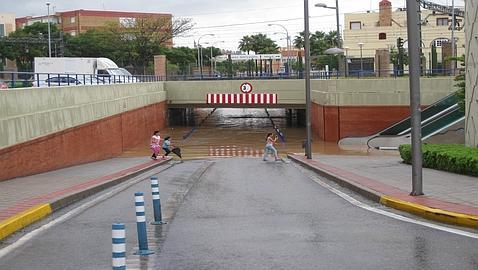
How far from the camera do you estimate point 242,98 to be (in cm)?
5569

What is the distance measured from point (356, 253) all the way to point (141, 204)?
113 inches

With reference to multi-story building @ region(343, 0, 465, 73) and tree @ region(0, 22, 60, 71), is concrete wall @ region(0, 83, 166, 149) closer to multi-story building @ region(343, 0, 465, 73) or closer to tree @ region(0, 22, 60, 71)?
tree @ region(0, 22, 60, 71)

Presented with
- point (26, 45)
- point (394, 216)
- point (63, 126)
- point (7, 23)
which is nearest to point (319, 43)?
point (26, 45)

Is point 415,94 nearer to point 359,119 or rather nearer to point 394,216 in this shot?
point 394,216

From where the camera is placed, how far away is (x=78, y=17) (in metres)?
114

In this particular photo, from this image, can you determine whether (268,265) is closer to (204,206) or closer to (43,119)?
(204,206)

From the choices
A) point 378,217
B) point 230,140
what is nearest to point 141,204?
point 378,217

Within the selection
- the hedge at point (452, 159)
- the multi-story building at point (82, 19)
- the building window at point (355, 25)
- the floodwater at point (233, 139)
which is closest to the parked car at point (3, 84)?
the hedge at point (452, 159)

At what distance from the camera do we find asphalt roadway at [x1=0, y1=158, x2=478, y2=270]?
26.2 ft

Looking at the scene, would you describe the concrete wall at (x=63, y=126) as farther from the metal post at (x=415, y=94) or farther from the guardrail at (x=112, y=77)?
the metal post at (x=415, y=94)

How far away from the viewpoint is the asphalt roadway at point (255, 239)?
315 inches

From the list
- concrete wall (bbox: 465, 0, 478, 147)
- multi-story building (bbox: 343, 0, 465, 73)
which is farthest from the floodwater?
multi-story building (bbox: 343, 0, 465, 73)

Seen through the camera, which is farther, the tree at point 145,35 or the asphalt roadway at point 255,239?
the tree at point 145,35

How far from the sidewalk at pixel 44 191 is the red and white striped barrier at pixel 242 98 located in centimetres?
3222
